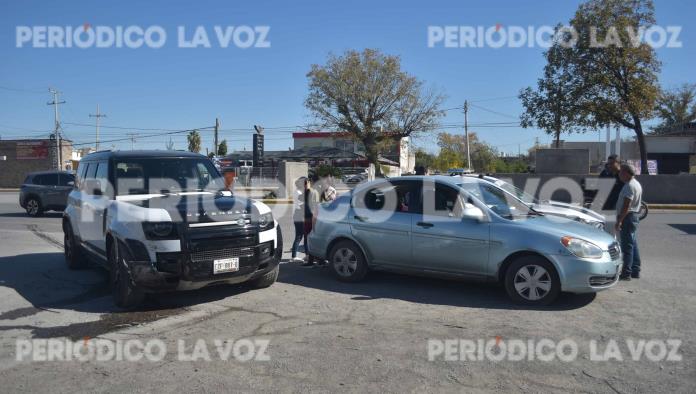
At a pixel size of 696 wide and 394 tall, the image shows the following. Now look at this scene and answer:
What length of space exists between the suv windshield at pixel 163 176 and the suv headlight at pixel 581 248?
4847mm

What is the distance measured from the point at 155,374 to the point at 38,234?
11.3 metres

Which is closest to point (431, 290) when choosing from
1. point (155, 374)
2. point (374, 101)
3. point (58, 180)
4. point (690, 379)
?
point (690, 379)

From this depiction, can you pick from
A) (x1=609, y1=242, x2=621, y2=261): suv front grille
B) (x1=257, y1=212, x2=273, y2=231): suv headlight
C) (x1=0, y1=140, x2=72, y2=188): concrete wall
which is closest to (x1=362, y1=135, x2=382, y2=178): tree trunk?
(x1=0, y1=140, x2=72, y2=188): concrete wall

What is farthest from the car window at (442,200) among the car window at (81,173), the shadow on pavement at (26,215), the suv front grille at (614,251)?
the shadow on pavement at (26,215)

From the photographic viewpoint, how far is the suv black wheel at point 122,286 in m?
6.20

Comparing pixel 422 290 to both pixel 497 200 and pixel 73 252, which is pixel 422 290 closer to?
pixel 497 200

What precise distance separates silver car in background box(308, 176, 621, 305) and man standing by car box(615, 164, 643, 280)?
136 centimetres

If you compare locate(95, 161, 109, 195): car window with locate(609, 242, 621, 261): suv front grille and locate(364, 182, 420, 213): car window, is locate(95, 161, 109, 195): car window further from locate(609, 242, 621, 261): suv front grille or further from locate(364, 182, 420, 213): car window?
locate(609, 242, 621, 261): suv front grille

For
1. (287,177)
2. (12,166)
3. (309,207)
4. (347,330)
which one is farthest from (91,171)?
(12,166)

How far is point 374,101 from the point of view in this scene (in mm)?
44312

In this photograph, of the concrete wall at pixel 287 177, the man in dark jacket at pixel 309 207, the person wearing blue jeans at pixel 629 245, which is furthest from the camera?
the concrete wall at pixel 287 177

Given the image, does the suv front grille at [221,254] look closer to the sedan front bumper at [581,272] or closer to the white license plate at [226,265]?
the white license plate at [226,265]

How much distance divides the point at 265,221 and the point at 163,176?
6.04ft

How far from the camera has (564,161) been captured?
75.2 ft
